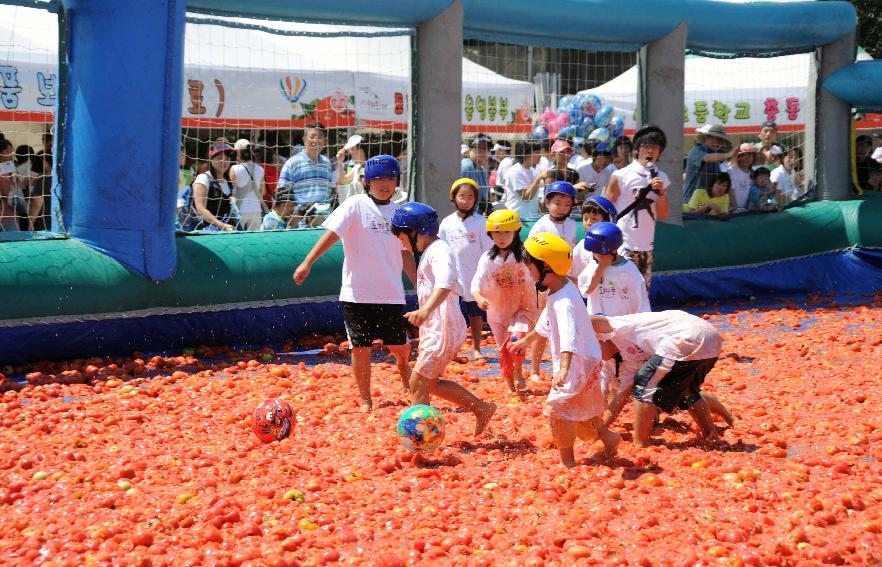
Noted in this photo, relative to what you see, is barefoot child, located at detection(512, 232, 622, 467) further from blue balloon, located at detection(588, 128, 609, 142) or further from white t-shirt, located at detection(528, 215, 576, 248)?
blue balloon, located at detection(588, 128, 609, 142)

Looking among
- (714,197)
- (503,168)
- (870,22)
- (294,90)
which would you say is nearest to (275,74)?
(294,90)

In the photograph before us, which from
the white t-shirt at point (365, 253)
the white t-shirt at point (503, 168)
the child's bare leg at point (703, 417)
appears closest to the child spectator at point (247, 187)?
the white t-shirt at point (503, 168)

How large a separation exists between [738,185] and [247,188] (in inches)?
265

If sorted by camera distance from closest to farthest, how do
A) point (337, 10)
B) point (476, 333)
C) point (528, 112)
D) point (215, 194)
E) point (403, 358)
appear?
point (403, 358) < point (476, 333) < point (337, 10) < point (215, 194) < point (528, 112)

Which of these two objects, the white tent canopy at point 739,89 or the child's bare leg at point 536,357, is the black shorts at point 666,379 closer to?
the child's bare leg at point 536,357

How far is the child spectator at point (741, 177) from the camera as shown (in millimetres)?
14031

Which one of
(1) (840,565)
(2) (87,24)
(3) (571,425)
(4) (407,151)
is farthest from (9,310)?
(1) (840,565)

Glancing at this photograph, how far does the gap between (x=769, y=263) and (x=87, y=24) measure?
8939 mm

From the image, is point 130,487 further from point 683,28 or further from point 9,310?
point 683,28

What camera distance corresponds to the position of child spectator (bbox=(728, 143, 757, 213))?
14.0 metres

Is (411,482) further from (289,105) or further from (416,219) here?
(289,105)

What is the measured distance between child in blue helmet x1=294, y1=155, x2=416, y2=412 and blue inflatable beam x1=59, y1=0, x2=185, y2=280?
2478mm

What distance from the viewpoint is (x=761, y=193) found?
14.3 m

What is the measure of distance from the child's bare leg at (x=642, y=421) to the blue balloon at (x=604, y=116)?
24.3 feet
